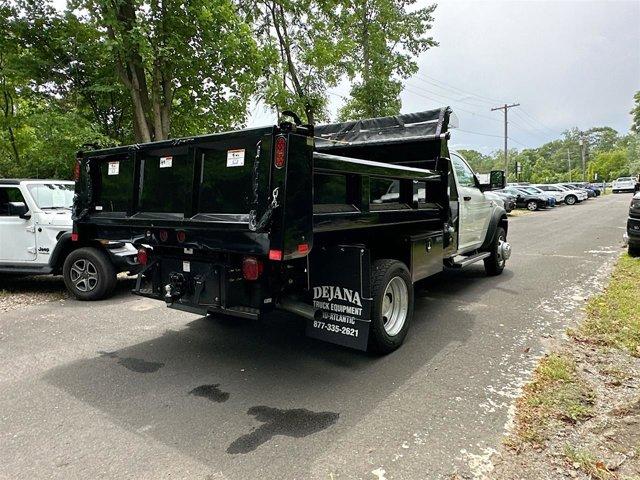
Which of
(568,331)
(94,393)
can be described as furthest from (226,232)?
(568,331)

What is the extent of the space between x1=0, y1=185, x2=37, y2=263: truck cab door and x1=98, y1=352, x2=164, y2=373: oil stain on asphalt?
3.57 meters

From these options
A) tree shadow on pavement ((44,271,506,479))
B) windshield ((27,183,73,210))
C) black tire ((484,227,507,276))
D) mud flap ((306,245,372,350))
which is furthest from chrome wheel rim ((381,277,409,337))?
windshield ((27,183,73,210))

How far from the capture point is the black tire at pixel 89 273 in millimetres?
6254

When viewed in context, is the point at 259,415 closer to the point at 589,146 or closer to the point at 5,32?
the point at 5,32

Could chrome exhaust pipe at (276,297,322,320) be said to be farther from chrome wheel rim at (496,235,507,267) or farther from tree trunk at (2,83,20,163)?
tree trunk at (2,83,20,163)

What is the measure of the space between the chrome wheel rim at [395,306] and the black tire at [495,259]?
370 centimetres

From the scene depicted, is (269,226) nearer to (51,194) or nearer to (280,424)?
(280,424)

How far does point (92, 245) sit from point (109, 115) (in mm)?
8663

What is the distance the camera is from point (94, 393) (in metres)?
3.45

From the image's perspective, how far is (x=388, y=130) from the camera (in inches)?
236

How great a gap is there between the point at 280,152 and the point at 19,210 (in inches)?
227

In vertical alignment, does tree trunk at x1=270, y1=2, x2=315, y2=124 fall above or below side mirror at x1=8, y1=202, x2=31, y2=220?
above

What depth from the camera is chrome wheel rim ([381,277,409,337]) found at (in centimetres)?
425

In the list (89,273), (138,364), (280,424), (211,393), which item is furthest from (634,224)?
(89,273)
